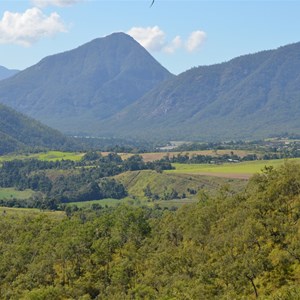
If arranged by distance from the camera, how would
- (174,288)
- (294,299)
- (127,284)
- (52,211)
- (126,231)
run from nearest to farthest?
(294,299)
(174,288)
(127,284)
(126,231)
(52,211)

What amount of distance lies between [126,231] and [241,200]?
1887 centimetres

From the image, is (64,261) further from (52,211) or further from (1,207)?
(1,207)

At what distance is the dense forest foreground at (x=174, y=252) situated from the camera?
60.1 m

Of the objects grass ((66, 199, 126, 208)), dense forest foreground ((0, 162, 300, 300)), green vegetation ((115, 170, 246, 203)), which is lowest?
grass ((66, 199, 126, 208))

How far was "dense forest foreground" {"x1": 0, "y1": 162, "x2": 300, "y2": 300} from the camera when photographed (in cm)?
6006

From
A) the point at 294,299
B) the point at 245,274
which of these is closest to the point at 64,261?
the point at 245,274

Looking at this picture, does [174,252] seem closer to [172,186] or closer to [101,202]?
[101,202]

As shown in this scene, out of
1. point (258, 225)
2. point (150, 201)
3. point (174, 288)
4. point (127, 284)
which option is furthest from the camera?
point (150, 201)

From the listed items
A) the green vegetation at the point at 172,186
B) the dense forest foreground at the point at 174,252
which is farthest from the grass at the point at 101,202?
the dense forest foreground at the point at 174,252

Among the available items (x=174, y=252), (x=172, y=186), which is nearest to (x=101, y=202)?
(x=172, y=186)

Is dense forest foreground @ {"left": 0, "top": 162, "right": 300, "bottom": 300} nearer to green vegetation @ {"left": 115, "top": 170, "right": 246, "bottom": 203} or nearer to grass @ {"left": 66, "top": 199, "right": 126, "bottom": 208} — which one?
grass @ {"left": 66, "top": 199, "right": 126, "bottom": 208}

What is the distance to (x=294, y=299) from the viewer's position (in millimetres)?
44844

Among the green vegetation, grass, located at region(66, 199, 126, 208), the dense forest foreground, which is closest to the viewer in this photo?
the dense forest foreground

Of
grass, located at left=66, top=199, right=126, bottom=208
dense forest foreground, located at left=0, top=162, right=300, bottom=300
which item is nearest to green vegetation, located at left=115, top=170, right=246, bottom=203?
grass, located at left=66, top=199, right=126, bottom=208
